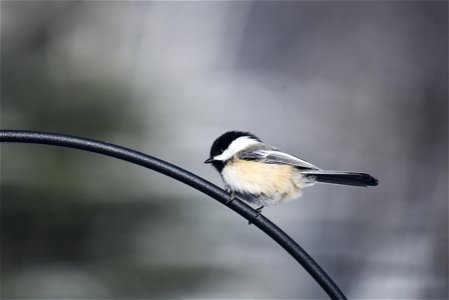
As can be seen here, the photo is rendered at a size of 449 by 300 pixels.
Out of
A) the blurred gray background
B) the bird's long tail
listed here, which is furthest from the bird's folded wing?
the blurred gray background

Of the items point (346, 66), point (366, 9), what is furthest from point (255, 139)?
point (366, 9)

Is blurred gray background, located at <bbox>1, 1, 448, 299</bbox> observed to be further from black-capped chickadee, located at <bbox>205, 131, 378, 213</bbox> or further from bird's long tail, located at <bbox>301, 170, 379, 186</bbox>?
bird's long tail, located at <bbox>301, 170, 379, 186</bbox>

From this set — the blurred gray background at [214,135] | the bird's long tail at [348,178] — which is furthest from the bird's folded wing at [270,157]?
the blurred gray background at [214,135]

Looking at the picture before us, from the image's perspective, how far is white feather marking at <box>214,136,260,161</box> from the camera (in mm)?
2219

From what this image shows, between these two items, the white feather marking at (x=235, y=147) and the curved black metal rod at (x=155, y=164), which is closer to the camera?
the curved black metal rod at (x=155, y=164)

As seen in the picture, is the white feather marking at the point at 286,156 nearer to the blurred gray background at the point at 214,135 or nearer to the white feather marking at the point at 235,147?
the white feather marking at the point at 235,147

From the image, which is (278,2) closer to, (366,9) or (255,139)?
(366,9)

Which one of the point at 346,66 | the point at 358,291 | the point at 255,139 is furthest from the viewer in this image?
the point at 346,66

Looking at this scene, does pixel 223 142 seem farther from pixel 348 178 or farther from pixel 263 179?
pixel 348 178

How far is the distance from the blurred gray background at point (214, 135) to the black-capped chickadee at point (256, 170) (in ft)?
6.80

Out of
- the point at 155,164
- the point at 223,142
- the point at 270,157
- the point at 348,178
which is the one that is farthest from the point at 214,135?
the point at 155,164

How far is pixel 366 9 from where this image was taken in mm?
4898

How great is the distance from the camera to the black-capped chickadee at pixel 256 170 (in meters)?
2.21

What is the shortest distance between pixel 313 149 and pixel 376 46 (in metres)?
0.92
